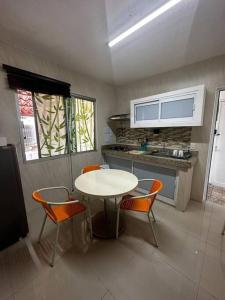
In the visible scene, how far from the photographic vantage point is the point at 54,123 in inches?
95.4

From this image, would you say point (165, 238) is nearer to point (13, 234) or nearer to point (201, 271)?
point (201, 271)

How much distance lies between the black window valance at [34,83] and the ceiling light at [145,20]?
110cm

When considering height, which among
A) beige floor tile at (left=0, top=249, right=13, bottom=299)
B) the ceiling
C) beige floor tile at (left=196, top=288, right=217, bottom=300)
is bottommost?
beige floor tile at (left=0, top=249, right=13, bottom=299)

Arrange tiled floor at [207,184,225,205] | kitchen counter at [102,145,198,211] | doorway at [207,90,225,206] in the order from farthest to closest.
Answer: doorway at [207,90,225,206], tiled floor at [207,184,225,205], kitchen counter at [102,145,198,211]

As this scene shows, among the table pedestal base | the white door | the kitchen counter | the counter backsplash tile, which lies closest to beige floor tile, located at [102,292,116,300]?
the table pedestal base

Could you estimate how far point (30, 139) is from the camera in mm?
2158

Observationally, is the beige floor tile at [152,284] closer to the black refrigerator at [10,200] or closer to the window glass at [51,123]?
the black refrigerator at [10,200]

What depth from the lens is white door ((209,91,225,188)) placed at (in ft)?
9.59

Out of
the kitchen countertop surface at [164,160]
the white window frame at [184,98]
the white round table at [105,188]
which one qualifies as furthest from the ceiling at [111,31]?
the white round table at [105,188]

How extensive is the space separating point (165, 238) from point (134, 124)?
2124 mm

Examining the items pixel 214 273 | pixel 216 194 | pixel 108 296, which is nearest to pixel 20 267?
pixel 108 296

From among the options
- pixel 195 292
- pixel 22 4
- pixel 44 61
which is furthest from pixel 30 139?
pixel 195 292

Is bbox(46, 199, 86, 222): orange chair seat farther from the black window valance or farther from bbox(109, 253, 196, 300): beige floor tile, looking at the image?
the black window valance

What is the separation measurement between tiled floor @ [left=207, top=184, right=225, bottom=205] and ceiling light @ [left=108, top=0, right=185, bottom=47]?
302cm
